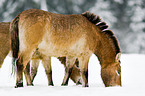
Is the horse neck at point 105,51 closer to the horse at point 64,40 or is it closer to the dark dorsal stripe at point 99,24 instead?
the horse at point 64,40

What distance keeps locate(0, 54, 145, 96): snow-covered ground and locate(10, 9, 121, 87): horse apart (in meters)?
0.44

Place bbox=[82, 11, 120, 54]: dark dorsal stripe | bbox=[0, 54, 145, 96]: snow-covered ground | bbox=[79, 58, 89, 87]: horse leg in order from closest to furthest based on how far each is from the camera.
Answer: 1. bbox=[0, 54, 145, 96]: snow-covered ground
2. bbox=[79, 58, 89, 87]: horse leg
3. bbox=[82, 11, 120, 54]: dark dorsal stripe

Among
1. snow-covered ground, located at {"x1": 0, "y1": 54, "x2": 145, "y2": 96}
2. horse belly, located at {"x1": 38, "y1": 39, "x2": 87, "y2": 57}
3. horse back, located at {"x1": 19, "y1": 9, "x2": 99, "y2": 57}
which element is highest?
horse back, located at {"x1": 19, "y1": 9, "x2": 99, "y2": 57}

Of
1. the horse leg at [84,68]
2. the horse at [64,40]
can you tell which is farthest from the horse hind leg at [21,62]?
the horse leg at [84,68]

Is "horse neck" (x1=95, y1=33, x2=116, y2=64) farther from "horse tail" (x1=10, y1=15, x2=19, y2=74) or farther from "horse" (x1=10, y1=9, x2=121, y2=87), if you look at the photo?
"horse tail" (x1=10, y1=15, x2=19, y2=74)

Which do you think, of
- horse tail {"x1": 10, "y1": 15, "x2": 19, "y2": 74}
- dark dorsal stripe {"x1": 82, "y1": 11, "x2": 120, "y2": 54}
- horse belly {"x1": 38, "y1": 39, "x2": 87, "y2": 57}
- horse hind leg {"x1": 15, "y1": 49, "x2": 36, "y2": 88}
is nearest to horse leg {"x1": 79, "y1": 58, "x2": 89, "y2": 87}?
horse belly {"x1": 38, "y1": 39, "x2": 87, "y2": 57}

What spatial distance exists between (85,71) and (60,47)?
110cm

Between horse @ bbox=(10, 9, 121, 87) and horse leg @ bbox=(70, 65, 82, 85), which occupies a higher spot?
horse @ bbox=(10, 9, 121, 87)

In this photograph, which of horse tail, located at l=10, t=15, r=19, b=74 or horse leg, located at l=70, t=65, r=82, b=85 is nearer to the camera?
horse tail, located at l=10, t=15, r=19, b=74

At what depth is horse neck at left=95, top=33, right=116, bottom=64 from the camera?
6483mm

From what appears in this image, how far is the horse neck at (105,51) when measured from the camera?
255 inches

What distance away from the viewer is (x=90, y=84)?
715 centimetres

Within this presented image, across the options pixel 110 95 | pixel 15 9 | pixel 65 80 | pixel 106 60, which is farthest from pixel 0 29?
pixel 15 9

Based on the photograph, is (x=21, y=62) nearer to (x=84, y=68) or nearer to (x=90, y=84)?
(x=84, y=68)
